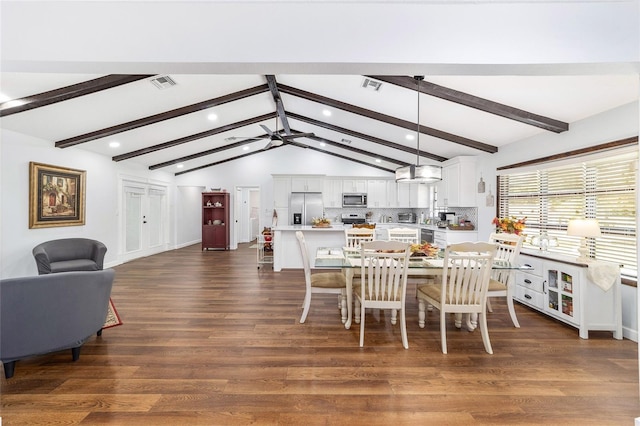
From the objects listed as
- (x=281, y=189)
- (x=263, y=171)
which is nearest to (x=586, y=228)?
(x=281, y=189)

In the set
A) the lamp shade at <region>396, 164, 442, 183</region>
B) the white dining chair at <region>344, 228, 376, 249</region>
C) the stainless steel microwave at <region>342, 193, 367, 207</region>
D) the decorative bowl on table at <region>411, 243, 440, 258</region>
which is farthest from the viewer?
the stainless steel microwave at <region>342, 193, 367, 207</region>

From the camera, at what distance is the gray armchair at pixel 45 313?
2.13 m

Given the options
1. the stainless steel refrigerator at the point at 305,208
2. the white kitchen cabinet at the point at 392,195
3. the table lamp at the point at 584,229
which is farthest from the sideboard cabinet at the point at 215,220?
the table lamp at the point at 584,229

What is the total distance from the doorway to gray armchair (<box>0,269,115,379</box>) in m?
6.76

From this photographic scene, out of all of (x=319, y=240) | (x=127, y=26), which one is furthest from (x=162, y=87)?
(x=319, y=240)

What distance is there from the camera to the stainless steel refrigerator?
8164 millimetres

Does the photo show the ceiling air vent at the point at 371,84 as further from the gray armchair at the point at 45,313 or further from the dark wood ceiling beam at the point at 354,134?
the gray armchair at the point at 45,313

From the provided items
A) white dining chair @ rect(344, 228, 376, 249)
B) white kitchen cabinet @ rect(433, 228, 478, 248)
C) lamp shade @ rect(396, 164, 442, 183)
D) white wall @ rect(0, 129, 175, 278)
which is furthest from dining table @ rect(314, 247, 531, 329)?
white wall @ rect(0, 129, 175, 278)

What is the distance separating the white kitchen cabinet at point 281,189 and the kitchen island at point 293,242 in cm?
266

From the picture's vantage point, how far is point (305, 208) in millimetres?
8164

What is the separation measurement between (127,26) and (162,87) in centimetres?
238

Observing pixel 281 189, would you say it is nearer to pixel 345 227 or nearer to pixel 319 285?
pixel 345 227

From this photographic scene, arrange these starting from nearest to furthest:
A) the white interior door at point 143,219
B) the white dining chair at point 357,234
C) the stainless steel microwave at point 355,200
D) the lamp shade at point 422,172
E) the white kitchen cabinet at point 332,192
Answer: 1. the lamp shade at point 422,172
2. the white dining chair at point 357,234
3. the white interior door at point 143,219
4. the stainless steel microwave at point 355,200
5. the white kitchen cabinet at point 332,192

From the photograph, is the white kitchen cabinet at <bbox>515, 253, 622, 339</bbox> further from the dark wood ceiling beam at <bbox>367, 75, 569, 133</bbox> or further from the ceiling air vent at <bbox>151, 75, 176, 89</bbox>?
the ceiling air vent at <bbox>151, 75, 176, 89</bbox>
